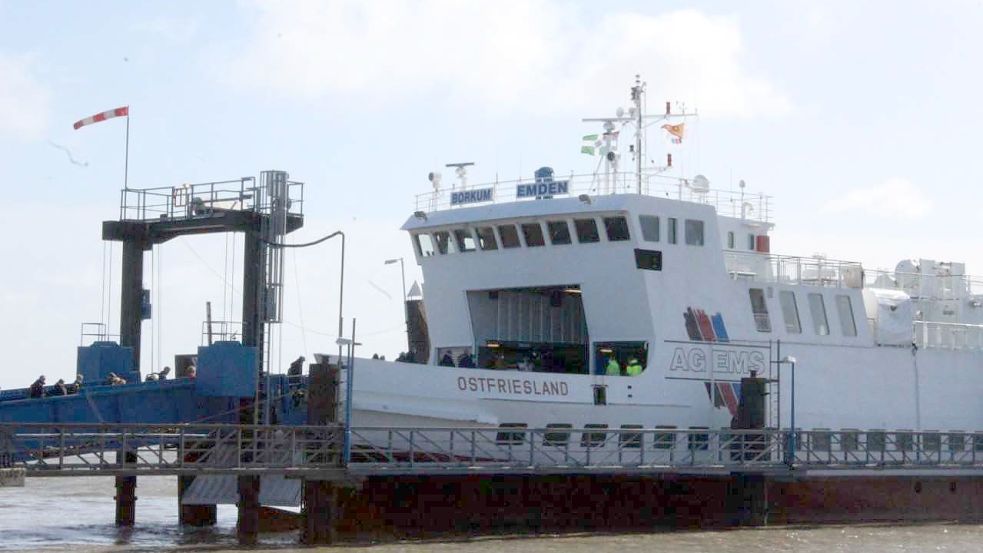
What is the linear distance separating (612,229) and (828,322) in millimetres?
6580

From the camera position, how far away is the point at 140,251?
33.4 m

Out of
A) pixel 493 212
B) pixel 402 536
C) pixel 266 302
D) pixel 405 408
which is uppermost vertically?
pixel 493 212

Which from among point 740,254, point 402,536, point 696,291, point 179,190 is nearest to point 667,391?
point 696,291

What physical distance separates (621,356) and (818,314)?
5.60 metres

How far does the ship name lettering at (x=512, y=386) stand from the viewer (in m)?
28.3

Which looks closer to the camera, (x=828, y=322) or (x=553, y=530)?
(x=553, y=530)

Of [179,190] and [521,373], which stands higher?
[179,190]

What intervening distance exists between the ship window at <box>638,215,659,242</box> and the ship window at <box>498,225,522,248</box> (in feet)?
8.93

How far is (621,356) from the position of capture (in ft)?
103

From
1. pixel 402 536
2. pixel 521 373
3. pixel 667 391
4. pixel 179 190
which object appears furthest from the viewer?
pixel 179 190

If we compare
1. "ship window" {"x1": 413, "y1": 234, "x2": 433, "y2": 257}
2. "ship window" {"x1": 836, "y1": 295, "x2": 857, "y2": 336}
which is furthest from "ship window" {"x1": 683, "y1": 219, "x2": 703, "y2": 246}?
"ship window" {"x1": 413, "y1": 234, "x2": 433, "y2": 257}

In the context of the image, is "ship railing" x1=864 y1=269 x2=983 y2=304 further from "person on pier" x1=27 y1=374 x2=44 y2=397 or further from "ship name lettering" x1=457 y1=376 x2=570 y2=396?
"person on pier" x1=27 y1=374 x2=44 y2=397

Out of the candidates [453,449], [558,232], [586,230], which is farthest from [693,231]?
[453,449]

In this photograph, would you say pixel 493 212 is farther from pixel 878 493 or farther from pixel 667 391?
pixel 878 493
